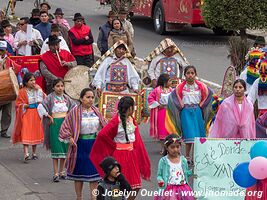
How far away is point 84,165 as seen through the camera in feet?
38.4

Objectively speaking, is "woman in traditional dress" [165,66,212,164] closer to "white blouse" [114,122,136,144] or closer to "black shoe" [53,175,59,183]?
"black shoe" [53,175,59,183]

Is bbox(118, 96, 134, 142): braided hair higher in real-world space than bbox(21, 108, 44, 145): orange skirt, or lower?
higher

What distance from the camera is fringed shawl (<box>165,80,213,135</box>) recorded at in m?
13.5

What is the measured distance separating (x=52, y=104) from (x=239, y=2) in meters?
8.55

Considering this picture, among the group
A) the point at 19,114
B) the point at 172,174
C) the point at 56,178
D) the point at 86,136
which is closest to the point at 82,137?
the point at 86,136

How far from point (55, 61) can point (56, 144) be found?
377cm

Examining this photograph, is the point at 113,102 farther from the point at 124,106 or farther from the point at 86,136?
the point at 124,106

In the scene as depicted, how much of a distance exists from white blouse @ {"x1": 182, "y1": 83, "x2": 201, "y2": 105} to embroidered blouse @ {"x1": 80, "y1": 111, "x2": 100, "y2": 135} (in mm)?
2206

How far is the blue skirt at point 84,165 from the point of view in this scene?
11.7 metres

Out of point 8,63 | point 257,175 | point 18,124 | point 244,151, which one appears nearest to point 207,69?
point 8,63

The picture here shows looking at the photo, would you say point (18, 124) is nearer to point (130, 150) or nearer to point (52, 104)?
point (52, 104)

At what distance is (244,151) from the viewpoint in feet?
36.0

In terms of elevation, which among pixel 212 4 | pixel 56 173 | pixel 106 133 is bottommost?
pixel 56 173

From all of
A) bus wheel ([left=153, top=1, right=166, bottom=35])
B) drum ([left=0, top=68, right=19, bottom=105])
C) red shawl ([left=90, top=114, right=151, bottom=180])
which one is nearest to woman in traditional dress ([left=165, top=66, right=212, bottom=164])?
red shawl ([left=90, top=114, right=151, bottom=180])
